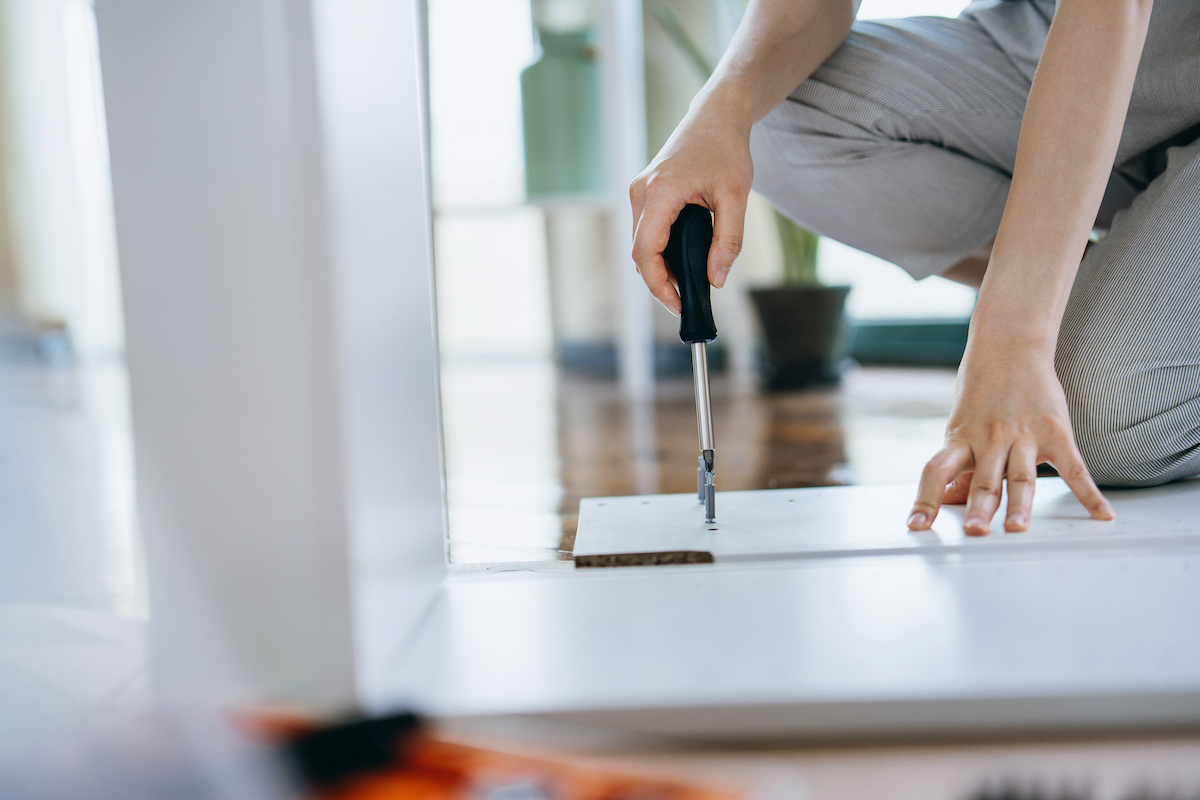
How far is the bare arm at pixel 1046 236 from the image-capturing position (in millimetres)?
569

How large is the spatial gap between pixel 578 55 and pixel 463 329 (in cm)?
106

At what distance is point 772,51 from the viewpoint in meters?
0.78

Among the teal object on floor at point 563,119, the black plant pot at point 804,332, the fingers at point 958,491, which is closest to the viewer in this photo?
the fingers at point 958,491

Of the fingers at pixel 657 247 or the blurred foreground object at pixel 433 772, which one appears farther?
the fingers at pixel 657 247

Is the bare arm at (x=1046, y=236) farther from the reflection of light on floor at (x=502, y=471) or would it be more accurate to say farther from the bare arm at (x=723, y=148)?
the reflection of light on floor at (x=502, y=471)

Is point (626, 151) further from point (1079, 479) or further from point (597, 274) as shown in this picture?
point (1079, 479)

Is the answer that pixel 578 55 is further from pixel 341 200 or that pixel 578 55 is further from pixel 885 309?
pixel 341 200

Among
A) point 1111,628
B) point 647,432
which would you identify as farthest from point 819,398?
point 1111,628

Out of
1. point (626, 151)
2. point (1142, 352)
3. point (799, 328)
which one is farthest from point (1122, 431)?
point (626, 151)

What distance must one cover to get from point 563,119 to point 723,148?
2222 millimetres

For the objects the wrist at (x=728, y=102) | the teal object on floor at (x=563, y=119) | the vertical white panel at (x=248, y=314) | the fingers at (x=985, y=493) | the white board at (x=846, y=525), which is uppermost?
the teal object on floor at (x=563, y=119)

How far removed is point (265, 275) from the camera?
12.1 inches

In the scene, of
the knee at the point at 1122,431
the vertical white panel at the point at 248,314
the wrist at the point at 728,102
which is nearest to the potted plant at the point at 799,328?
the knee at the point at 1122,431

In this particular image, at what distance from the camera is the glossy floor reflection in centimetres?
82
